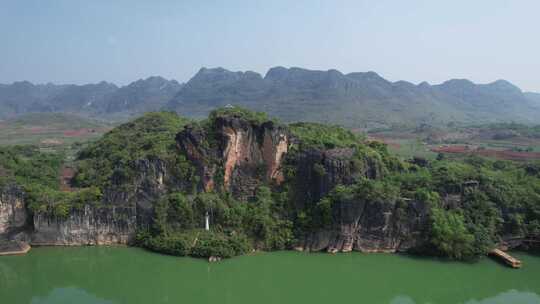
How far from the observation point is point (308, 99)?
296 feet

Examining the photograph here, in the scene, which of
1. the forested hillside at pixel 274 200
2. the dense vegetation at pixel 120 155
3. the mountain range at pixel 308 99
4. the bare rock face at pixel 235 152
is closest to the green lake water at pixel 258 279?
the forested hillside at pixel 274 200

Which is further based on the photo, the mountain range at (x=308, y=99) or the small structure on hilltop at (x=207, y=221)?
the mountain range at (x=308, y=99)

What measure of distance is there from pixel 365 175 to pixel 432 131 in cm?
4549

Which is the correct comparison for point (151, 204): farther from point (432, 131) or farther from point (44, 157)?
point (432, 131)

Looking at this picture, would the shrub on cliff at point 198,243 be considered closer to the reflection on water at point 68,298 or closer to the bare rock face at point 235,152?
the bare rock face at point 235,152

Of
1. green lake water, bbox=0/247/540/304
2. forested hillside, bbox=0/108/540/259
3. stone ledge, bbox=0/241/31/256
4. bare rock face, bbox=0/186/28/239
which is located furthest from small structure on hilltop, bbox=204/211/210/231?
bare rock face, bbox=0/186/28/239

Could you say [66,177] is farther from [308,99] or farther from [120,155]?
[308,99]

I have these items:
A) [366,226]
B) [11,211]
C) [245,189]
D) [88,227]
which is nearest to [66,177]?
[11,211]

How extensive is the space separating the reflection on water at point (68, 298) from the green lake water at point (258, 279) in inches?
1.2

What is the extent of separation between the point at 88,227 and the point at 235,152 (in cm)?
646

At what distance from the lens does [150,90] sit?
146125mm

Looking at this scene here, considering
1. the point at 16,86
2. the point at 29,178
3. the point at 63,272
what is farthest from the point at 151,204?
the point at 16,86

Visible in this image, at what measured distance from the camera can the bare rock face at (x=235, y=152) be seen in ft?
56.4

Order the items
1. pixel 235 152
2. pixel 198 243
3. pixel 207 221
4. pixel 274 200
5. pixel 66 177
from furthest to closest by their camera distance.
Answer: pixel 66 177 < pixel 235 152 < pixel 274 200 < pixel 207 221 < pixel 198 243
